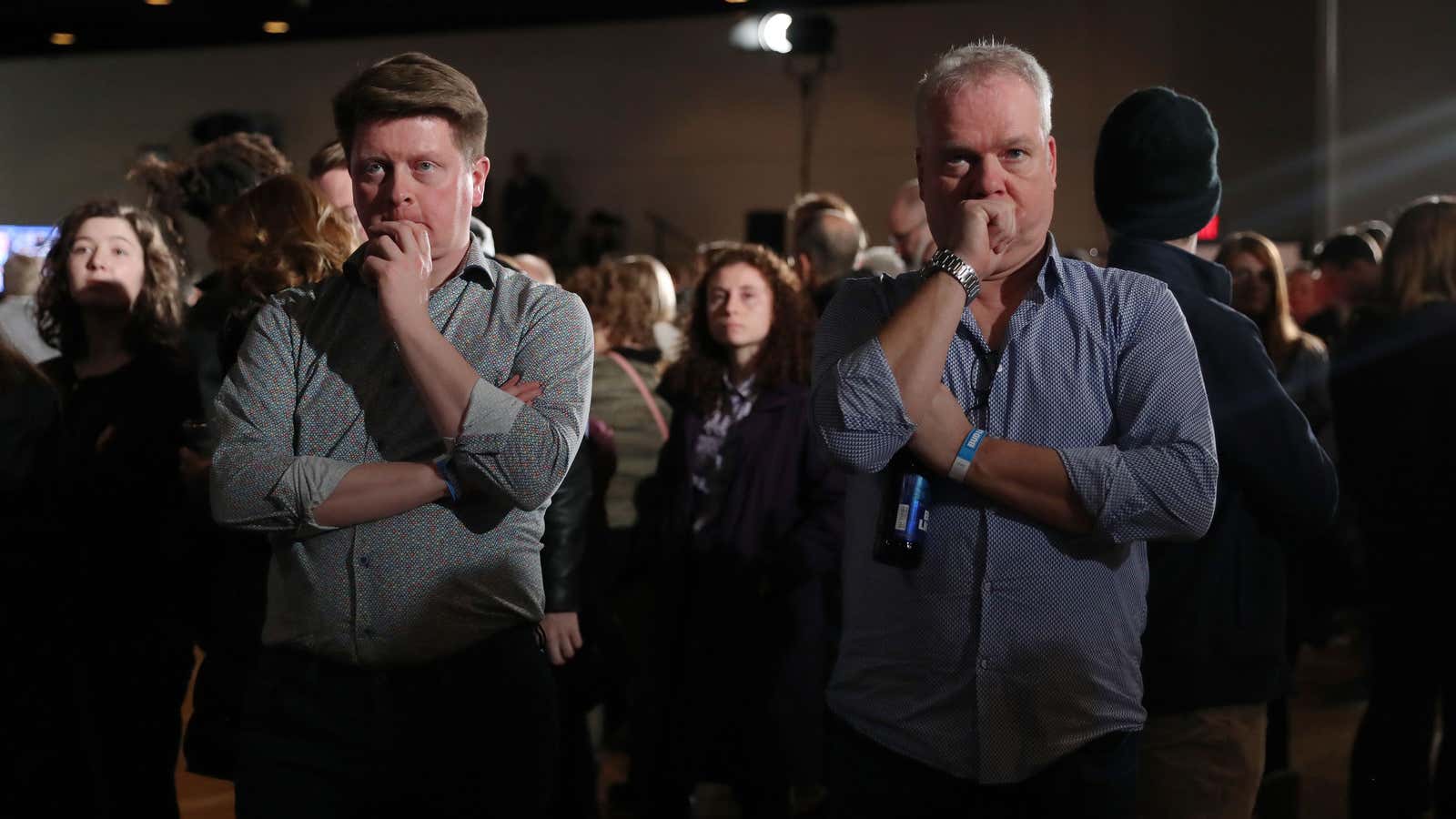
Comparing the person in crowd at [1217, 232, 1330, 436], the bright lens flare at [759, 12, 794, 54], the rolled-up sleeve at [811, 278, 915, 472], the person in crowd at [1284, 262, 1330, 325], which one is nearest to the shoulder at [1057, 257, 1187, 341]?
the rolled-up sleeve at [811, 278, 915, 472]

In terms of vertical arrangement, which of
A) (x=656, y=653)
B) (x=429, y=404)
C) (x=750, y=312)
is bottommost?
(x=656, y=653)

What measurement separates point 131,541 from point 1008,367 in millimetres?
1993

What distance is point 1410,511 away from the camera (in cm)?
326

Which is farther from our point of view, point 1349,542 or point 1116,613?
point 1349,542

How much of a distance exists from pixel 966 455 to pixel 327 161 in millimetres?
1786

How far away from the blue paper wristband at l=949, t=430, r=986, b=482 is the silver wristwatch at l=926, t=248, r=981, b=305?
0.16 metres

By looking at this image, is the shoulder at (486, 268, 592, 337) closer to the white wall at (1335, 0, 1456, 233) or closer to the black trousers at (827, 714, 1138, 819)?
the black trousers at (827, 714, 1138, 819)

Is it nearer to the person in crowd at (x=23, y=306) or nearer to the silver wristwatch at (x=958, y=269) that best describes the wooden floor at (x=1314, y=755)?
the person in crowd at (x=23, y=306)

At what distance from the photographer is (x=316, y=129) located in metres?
14.3

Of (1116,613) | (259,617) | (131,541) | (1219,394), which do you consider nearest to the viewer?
(1116,613)

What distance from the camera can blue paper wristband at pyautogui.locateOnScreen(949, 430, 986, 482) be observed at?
1.53 meters

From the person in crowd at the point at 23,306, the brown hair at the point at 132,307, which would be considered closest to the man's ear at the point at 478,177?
the brown hair at the point at 132,307

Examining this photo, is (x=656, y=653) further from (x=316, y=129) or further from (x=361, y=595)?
(x=316, y=129)

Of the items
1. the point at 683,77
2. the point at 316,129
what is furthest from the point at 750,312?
the point at 316,129
